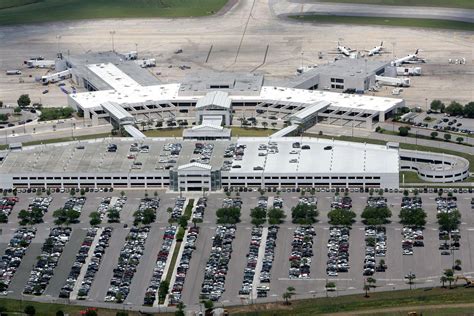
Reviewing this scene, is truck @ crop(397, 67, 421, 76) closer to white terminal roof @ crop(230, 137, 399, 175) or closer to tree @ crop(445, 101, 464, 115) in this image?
tree @ crop(445, 101, 464, 115)

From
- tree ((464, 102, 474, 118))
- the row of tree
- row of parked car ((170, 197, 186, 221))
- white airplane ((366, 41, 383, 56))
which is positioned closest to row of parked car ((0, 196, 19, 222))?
row of parked car ((170, 197, 186, 221))

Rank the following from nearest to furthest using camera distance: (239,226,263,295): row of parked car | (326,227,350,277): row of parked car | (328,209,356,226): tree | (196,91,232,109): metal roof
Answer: (239,226,263,295): row of parked car, (326,227,350,277): row of parked car, (328,209,356,226): tree, (196,91,232,109): metal roof

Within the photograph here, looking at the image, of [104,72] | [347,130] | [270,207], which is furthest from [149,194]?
[104,72]

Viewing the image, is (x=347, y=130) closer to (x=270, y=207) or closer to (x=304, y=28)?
(x=270, y=207)

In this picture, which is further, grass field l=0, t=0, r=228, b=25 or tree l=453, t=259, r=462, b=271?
grass field l=0, t=0, r=228, b=25

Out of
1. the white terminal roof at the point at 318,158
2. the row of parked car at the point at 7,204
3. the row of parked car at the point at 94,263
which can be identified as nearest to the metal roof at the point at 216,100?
the white terminal roof at the point at 318,158

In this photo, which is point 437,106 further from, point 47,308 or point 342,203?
point 47,308

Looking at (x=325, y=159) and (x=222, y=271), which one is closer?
(x=222, y=271)
